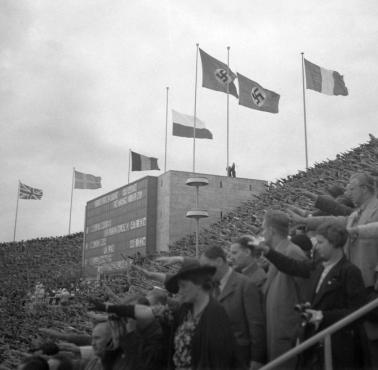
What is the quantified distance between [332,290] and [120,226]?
2206 centimetres

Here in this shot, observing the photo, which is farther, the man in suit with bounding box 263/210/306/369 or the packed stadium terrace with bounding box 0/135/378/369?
the packed stadium terrace with bounding box 0/135/378/369

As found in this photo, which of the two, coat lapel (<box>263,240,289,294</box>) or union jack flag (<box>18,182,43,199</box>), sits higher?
union jack flag (<box>18,182,43,199</box>)

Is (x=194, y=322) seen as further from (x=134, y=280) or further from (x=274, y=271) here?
(x=134, y=280)

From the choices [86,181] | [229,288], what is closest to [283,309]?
[229,288]

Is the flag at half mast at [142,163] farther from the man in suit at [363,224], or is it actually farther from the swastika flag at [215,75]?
the man in suit at [363,224]

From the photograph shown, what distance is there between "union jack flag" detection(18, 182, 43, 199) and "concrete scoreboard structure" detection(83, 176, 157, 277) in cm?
1561

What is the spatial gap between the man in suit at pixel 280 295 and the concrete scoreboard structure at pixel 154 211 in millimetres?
17983

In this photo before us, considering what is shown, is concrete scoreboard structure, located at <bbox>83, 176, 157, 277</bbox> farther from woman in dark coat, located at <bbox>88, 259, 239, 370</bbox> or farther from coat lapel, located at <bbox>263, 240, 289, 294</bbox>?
woman in dark coat, located at <bbox>88, 259, 239, 370</bbox>

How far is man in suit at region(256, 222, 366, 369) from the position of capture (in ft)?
10.3

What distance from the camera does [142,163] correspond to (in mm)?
27062

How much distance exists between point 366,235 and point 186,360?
1511 mm

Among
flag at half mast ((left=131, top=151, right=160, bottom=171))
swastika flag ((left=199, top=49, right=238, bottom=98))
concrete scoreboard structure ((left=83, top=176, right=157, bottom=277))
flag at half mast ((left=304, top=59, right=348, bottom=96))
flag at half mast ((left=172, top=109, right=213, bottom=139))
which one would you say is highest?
swastika flag ((left=199, top=49, right=238, bottom=98))

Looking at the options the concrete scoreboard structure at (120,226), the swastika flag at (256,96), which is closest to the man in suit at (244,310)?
the swastika flag at (256,96)

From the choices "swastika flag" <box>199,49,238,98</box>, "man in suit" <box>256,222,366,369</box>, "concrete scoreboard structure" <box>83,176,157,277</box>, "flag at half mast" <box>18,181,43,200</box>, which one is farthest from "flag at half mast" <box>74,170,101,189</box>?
"man in suit" <box>256,222,366,369</box>
